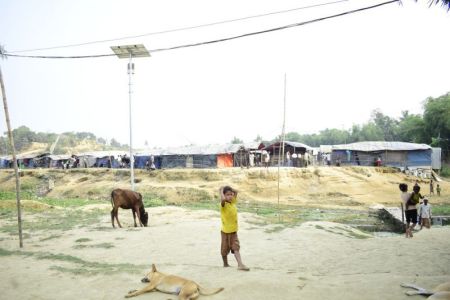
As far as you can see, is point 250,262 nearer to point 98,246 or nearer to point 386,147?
point 98,246

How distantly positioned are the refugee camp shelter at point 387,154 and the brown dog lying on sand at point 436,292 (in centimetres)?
→ 3826

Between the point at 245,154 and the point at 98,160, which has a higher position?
the point at 245,154

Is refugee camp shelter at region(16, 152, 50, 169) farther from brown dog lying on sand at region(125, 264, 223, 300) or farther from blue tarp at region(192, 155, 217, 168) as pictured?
brown dog lying on sand at region(125, 264, 223, 300)

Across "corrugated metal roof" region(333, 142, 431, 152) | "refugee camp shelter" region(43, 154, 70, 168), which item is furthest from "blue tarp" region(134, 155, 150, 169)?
"corrugated metal roof" region(333, 142, 431, 152)

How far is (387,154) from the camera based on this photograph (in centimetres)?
4275

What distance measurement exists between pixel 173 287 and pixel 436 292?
152 inches

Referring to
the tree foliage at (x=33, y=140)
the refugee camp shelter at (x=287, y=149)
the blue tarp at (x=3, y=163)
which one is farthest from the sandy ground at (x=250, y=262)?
the tree foliage at (x=33, y=140)

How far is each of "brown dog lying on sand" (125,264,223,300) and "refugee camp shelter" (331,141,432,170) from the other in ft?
127

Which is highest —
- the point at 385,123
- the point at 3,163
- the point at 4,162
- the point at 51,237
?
the point at 385,123

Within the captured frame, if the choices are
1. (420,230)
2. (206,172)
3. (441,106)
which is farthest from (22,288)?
(441,106)

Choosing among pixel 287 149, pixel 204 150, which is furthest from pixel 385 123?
pixel 204 150

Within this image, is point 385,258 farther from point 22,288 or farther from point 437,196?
point 437,196

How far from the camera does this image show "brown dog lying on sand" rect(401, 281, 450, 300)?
14.9 feet

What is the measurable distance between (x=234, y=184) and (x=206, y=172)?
3.79 m
